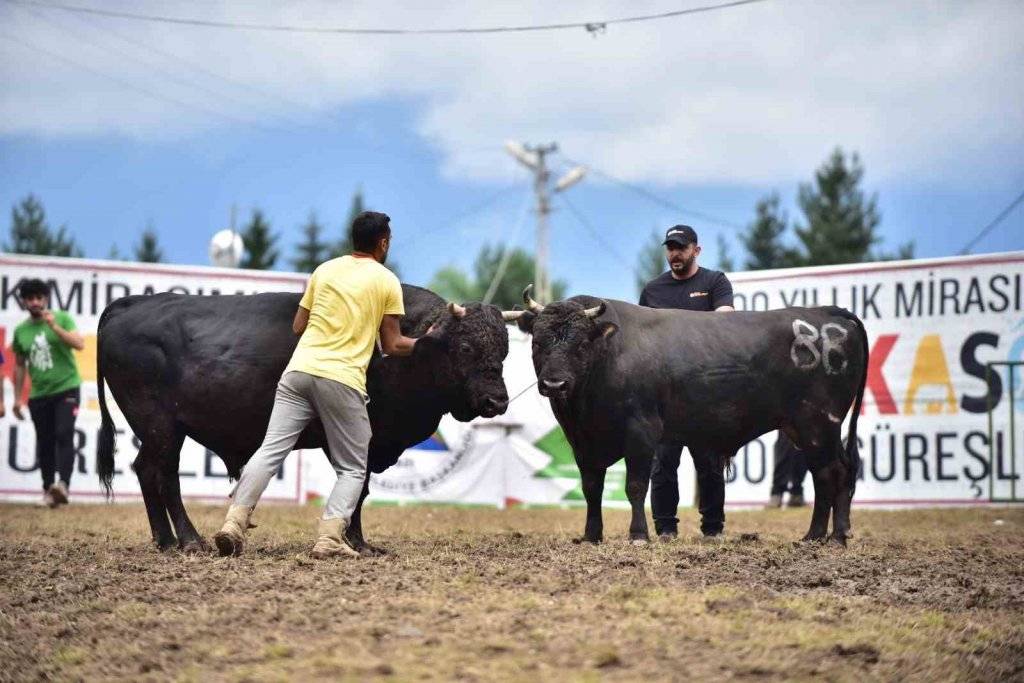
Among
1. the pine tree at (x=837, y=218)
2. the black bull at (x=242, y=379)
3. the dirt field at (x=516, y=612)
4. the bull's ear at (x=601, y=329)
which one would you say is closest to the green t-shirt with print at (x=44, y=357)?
the dirt field at (x=516, y=612)

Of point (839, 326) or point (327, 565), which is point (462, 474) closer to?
point (839, 326)

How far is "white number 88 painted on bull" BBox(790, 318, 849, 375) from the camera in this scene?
10562 millimetres

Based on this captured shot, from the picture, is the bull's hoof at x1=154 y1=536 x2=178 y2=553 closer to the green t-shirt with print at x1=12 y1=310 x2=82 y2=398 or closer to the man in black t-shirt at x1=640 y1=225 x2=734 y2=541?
the man in black t-shirt at x1=640 y1=225 x2=734 y2=541

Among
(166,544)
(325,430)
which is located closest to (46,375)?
(166,544)

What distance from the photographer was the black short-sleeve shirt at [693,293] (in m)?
11.3

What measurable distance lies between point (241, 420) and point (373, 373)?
3.06 feet

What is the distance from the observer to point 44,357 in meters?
14.9

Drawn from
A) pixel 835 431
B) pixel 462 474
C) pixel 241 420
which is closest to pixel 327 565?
pixel 241 420

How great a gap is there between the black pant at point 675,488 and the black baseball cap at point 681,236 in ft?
5.29

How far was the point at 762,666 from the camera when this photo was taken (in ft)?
18.4

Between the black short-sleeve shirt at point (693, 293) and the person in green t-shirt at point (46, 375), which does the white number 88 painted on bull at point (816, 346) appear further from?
the person in green t-shirt at point (46, 375)

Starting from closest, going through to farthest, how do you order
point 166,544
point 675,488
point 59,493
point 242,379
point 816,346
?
1. point 242,379
2. point 166,544
3. point 816,346
4. point 675,488
5. point 59,493

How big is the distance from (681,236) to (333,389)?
369 centimetres

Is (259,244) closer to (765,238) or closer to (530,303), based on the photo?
(765,238)
